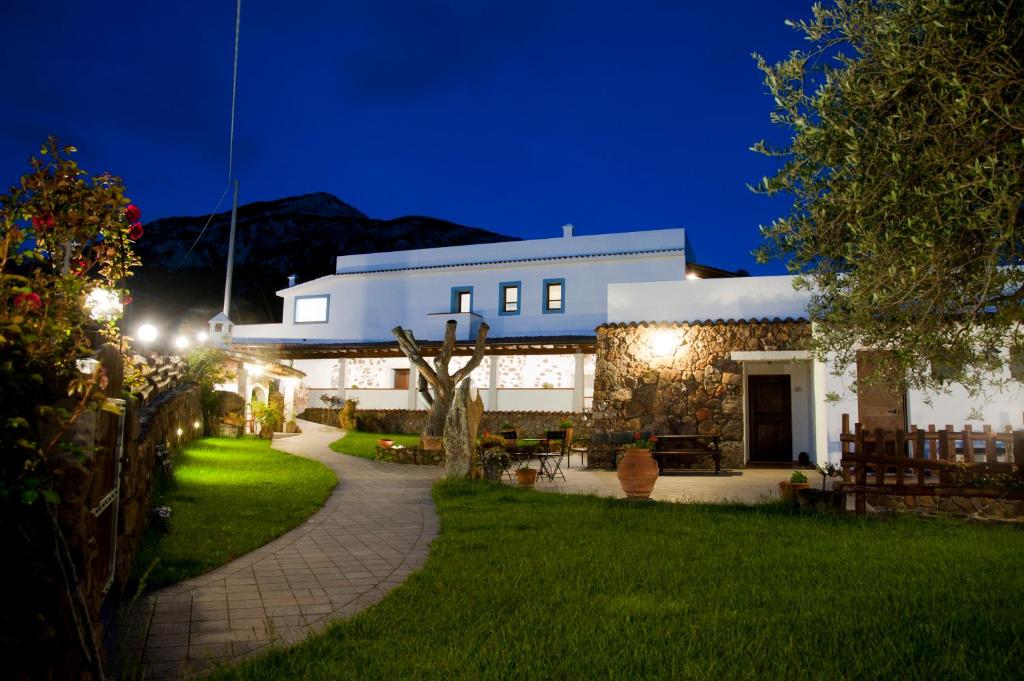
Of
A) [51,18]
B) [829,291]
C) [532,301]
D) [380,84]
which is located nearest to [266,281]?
[51,18]

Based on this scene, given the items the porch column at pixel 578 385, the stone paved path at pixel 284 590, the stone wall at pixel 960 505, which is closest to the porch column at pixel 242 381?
the porch column at pixel 578 385

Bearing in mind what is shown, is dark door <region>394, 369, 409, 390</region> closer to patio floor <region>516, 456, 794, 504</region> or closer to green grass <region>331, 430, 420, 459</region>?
green grass <region>331, 430, 420, 459</region>

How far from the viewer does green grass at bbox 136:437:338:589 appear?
5.52 m

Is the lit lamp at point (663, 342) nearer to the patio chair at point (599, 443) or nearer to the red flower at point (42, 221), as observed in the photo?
the patio chair at point (599, 443)

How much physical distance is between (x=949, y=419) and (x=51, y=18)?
201ft

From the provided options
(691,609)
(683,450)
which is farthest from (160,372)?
(691,609)

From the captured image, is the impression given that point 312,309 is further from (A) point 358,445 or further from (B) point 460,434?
(B) point 460,434

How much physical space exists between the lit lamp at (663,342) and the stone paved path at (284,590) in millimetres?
7916

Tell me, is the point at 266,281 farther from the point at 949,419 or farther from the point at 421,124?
the point at 421,124

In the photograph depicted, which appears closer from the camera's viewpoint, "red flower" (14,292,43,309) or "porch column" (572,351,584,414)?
"red flower" (14,292,43,309)

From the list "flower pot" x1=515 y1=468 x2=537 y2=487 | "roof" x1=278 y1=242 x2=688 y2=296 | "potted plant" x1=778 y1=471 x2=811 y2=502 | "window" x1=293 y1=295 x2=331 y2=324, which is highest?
"roof" x1=278 y1=242 x2=688 y2=296

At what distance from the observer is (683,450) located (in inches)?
551

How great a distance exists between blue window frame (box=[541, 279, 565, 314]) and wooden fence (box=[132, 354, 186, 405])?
12.4 meters

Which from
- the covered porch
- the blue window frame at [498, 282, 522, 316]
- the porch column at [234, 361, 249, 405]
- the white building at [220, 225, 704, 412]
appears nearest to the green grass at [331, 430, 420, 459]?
the porch column at [234, 361, 249, 405]
